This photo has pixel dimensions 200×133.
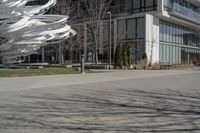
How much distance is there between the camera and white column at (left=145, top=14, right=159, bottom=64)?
2015 inches

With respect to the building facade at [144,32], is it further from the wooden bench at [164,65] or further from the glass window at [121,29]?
the wooden bench at [164,65]

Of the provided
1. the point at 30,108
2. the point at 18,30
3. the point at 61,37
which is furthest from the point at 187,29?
the point at 30,108

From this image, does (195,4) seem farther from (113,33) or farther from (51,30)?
(51,30)

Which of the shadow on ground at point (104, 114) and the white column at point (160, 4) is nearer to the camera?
the shadow on ground at point (104, 114)

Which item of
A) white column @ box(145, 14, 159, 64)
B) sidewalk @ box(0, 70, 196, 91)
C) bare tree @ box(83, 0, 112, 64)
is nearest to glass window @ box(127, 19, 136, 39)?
white column @ box(145, 14, 159, 64)

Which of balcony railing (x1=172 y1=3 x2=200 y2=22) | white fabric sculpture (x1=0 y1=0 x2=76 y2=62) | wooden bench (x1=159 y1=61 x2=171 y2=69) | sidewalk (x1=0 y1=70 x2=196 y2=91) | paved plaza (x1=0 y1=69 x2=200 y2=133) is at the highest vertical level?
balcony railing (x1=172 y1=3 x2=200 y2=22)

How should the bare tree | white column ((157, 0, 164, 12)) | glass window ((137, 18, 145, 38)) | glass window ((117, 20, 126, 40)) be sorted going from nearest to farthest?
the bare tree < white column ((157, 0, 164, 12)) < glass window ((137, 18, 145, 38)) < glass window ((117, 20, 126, 40))

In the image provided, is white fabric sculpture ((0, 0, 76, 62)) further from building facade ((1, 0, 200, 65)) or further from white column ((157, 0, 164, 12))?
white column ((157, 0, 164, 12))

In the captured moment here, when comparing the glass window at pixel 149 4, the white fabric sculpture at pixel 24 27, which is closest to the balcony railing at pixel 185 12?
the glass window at pixel 149 4

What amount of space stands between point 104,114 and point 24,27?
23.1 meters

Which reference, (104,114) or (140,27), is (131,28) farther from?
(104,114)

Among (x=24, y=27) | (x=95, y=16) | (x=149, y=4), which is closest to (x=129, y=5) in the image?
(x=149, y=4)

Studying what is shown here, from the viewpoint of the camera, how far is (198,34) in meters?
66.2

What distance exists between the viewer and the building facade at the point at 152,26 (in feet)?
169
